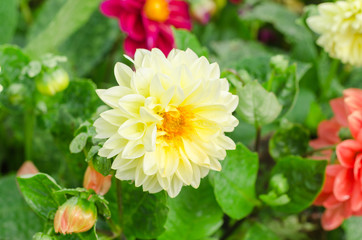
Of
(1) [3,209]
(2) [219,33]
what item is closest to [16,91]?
(1) [3,209]

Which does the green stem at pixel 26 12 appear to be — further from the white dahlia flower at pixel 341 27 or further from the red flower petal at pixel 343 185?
the red flower petal at pixel 343 185

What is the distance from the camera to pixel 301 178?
696 mm

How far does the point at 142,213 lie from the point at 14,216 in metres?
0.25

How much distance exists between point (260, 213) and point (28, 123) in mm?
425

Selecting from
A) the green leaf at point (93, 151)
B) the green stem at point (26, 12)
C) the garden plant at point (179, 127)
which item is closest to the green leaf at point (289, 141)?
the garden plant at point (179, 127)

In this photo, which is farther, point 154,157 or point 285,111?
point 285,111

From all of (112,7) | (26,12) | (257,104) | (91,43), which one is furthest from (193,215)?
(26,12)

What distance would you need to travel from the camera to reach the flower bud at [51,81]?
694 millimetres

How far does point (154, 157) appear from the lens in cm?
51

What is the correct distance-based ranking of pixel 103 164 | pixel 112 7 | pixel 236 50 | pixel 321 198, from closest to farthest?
pixel 103 164
pixel 321 198
pixel 112 7
pixel 236 50

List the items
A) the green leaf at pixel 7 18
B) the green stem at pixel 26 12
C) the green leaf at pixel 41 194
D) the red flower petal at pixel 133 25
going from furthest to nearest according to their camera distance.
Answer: the green stem at pixel 26 12 < the green leaf at pixel 7 18 < the red flower petal at pixel 133 25 < the green leaf at pixel 41 194

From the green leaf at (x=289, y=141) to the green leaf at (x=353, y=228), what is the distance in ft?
0.42

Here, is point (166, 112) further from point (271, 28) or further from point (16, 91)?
point (271, 28)

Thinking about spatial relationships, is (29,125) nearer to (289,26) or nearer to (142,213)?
(142,213)
